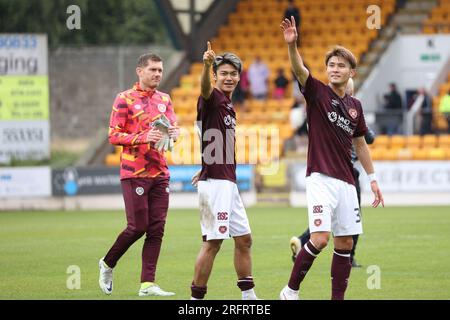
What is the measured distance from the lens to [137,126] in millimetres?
11266

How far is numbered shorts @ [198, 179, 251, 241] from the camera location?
9922 mm

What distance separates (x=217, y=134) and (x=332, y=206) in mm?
1262

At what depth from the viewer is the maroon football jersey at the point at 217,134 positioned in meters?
9.89

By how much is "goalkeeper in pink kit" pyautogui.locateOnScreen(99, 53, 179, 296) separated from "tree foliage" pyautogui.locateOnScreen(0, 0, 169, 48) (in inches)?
994

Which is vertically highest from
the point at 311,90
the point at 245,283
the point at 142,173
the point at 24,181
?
the point at 311,90

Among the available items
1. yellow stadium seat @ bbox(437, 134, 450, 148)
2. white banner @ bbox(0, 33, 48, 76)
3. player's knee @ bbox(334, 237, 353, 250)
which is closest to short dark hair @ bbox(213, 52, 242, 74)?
player's knee @ bbox(334, 237, 353, 250)

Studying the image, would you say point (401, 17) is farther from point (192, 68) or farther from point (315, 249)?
point (315, 249)

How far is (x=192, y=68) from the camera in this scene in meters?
33.4

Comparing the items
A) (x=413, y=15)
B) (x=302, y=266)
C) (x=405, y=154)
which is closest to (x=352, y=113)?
(x=302, y=266)

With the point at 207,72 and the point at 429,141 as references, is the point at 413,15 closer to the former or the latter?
the point at 429,141

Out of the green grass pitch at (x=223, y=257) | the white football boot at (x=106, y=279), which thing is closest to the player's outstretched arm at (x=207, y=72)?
the green grass pitch at (x=223, y=257)
